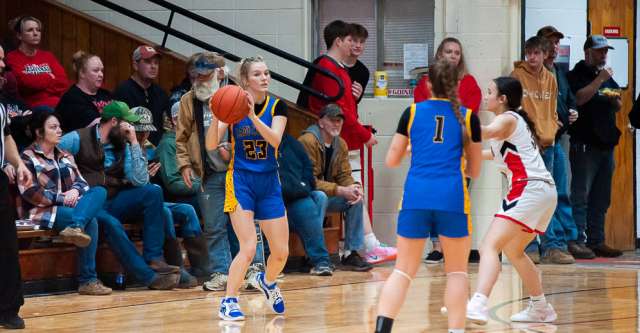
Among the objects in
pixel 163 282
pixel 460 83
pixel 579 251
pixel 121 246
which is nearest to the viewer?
pixel 121 246

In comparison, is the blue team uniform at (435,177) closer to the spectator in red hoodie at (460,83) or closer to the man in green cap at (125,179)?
the man in green cap at (125,179)

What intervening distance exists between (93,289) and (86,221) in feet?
1.55

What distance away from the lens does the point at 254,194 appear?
6797mm

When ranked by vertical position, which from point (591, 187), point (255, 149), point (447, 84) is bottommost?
point (591, 187)

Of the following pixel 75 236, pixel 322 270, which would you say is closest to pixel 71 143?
pixel 75 236

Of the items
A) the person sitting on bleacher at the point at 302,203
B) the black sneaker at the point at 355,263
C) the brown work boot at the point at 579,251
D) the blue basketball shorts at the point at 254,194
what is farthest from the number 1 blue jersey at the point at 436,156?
the brown work boot at the point at 579,251

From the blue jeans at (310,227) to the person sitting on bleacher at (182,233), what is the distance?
86 cm

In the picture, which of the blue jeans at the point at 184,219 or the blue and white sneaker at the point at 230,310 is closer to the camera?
the blue and white sneaker at the point at 230,310

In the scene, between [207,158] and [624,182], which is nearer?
[207,158]

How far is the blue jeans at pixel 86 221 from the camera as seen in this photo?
306 inches

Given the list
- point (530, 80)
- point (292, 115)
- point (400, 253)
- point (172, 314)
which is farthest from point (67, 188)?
point (530, 80)

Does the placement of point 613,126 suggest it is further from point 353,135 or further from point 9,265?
point 9,265

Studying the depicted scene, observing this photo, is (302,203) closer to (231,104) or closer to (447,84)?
(231,104)

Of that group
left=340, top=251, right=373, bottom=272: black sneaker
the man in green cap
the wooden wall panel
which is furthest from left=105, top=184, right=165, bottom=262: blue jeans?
the wooden wall panel
